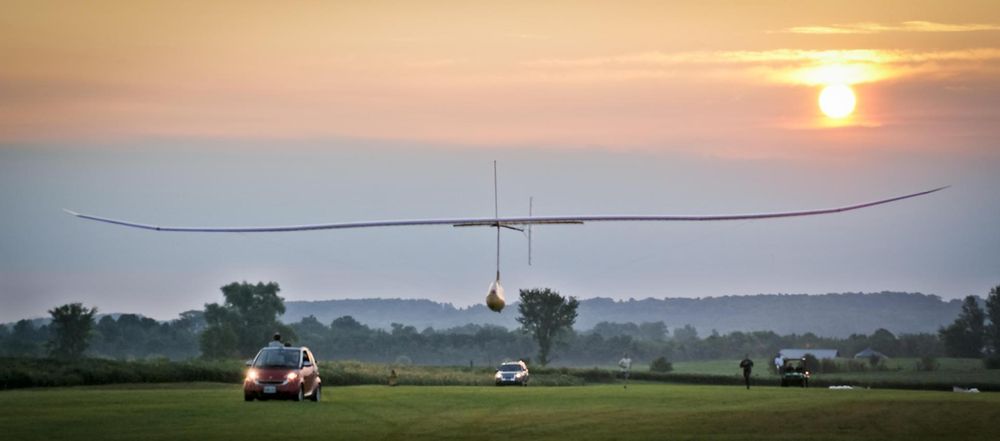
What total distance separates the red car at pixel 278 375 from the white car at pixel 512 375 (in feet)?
134

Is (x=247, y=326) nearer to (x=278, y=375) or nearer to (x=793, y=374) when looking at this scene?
(x=793, y=374)

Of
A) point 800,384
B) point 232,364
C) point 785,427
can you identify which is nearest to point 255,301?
point 232,364

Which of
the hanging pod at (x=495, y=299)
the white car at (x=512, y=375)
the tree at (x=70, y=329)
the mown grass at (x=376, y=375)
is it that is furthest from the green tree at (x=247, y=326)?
the hanging pod at (x=495, y=299)

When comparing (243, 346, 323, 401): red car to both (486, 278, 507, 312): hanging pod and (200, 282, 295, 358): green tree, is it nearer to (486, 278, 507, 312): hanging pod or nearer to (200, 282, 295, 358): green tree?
(486, 278, 507, 312): hanging pod

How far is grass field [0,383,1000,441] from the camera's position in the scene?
36562 millimetres

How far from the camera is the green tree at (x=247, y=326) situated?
187 metres

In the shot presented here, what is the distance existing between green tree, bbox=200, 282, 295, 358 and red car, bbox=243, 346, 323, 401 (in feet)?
432

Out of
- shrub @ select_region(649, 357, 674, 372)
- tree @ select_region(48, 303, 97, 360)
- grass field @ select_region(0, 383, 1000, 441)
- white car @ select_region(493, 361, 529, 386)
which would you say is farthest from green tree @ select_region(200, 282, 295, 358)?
grass field @ select_region(0, 383, 1000, 441)

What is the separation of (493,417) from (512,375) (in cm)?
4834

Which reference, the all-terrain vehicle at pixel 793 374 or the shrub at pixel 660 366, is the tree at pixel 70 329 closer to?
the shrub at pixel 660 366

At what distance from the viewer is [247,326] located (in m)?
196

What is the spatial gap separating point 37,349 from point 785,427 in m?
171

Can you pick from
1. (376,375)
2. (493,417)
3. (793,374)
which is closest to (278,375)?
(493,417)

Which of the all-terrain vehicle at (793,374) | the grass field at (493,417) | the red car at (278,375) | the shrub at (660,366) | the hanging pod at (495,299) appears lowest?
the grass field at (493,417)
